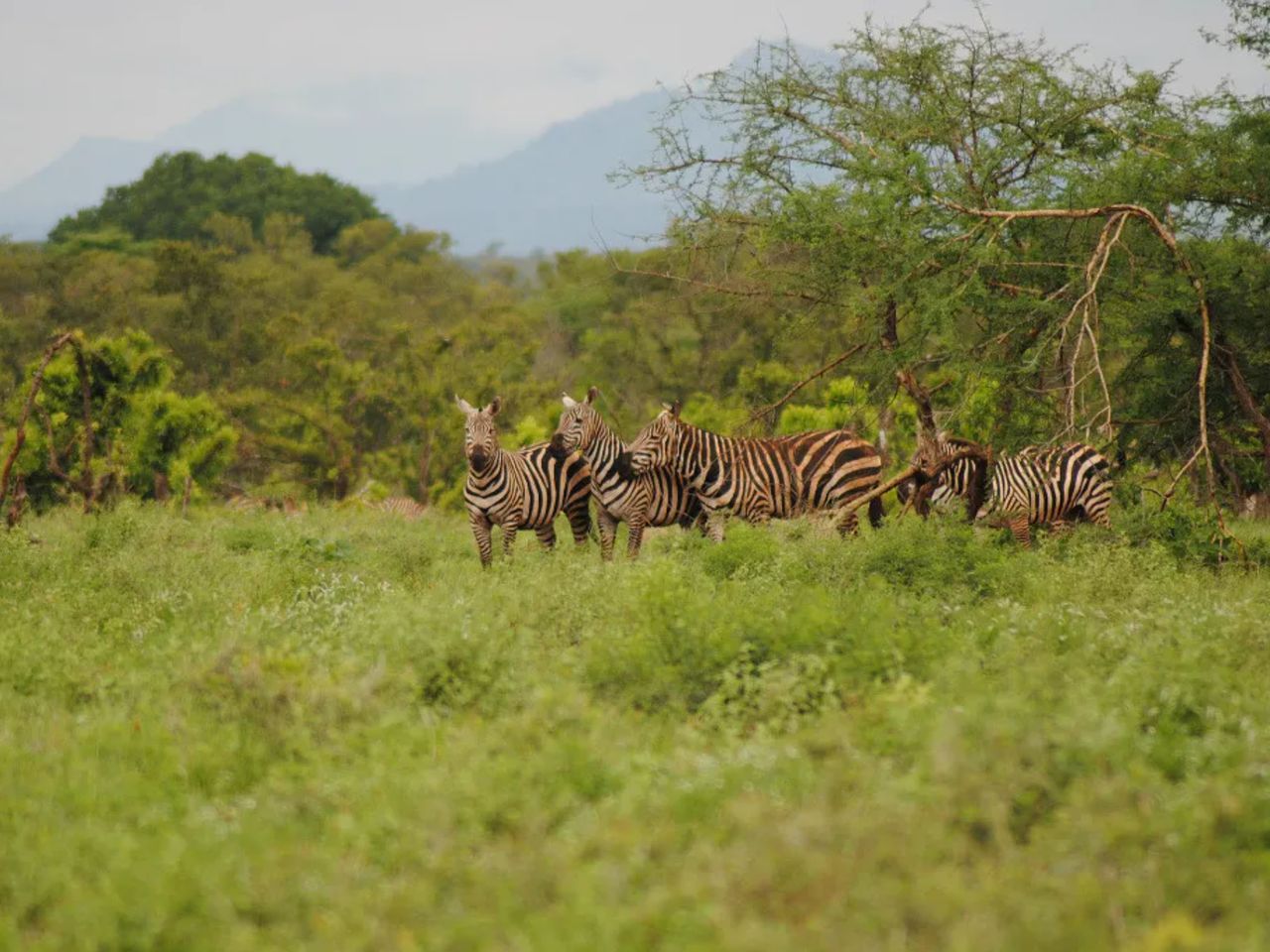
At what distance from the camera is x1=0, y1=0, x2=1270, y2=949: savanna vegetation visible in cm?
438

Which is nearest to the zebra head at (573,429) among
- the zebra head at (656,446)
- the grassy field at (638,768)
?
the zebra head at (656,446)

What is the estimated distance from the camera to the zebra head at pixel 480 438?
12.3 m

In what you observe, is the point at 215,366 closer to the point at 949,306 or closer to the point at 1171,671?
the point at 949,306

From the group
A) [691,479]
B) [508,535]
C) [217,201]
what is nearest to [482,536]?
[508,535]

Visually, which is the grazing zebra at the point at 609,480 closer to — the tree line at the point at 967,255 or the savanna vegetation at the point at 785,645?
the savanna vegetation at the point at 785,645

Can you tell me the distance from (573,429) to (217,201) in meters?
54.2

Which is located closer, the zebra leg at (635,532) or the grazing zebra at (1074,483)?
the zebra leg at (635,532)

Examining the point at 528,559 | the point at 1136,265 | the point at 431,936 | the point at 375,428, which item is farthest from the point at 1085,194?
the point at 375,428

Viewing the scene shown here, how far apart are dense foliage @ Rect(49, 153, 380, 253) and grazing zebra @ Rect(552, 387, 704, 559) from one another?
46.5 m

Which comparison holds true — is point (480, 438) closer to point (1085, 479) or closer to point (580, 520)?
point (580, 520)

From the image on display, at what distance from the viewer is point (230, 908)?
4250mm

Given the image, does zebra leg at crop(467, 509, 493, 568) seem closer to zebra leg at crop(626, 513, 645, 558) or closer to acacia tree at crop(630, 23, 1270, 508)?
zebra leg at crop(626, 513, 645, 558)

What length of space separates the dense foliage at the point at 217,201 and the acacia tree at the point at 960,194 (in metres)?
44.9

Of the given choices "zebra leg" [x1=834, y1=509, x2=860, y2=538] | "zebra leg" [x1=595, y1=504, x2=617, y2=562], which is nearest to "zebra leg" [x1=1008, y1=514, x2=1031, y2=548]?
"zebra leg" [x1=834, y1=509, x2=860, y2=538]
